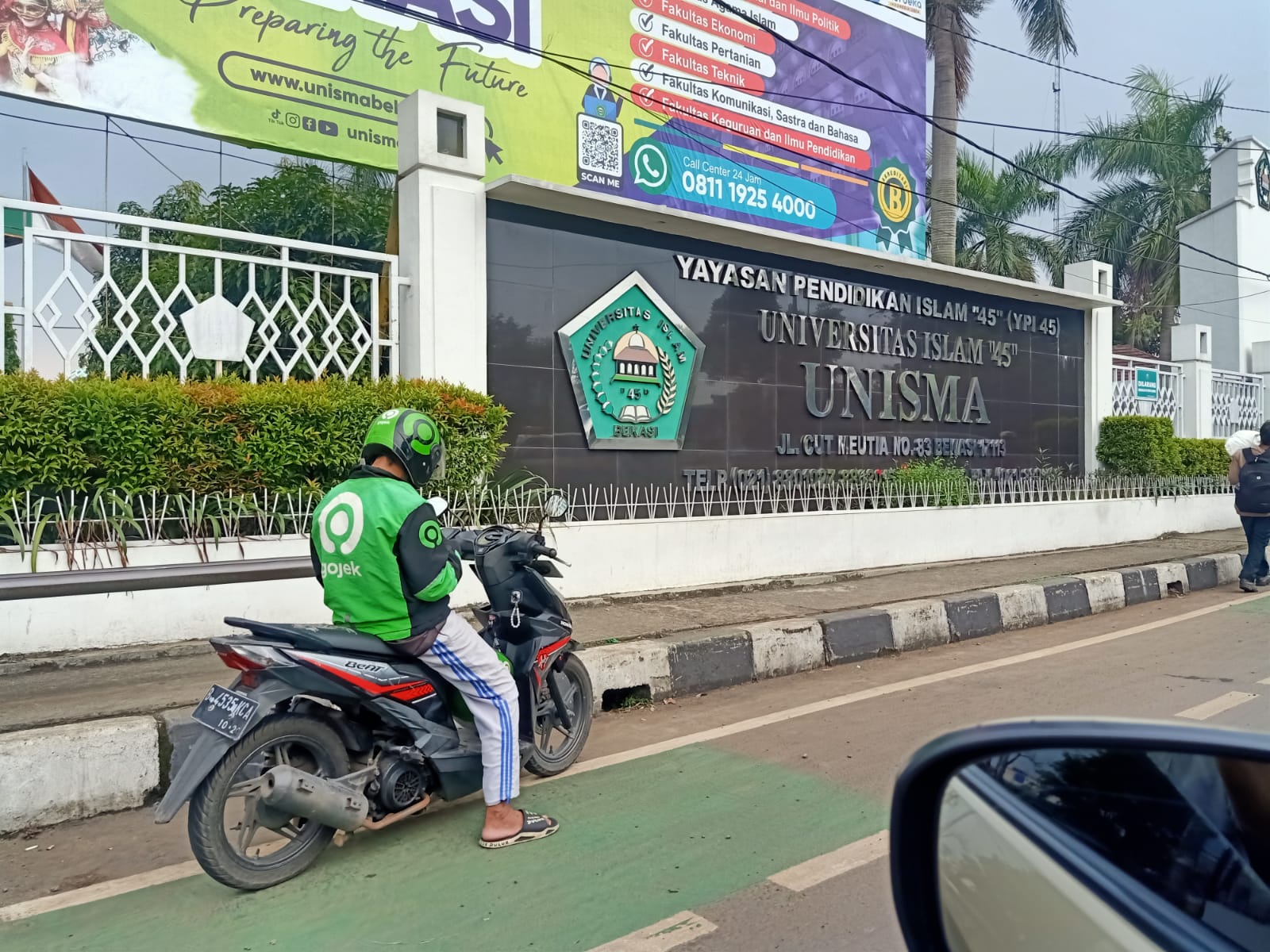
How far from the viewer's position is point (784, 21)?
630 inches

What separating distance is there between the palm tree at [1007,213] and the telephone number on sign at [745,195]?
945 cm

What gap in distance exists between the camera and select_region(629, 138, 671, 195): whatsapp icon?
1426 centimetres

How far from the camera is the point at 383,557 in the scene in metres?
3.01

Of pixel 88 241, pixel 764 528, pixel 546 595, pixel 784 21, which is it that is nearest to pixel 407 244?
pixel 88 241

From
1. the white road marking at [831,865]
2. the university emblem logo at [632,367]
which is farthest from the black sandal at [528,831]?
the university emblem logo at [632,367]

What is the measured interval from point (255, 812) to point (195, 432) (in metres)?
3.36

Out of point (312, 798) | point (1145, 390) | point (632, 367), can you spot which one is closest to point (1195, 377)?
point (1145, 390)

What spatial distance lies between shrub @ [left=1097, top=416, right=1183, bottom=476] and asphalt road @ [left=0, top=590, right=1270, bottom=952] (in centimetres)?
875

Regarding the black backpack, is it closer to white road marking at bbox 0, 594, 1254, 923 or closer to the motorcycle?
white road marking at bbox 0, 594, 1254, 923

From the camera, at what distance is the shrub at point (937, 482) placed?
980 cm

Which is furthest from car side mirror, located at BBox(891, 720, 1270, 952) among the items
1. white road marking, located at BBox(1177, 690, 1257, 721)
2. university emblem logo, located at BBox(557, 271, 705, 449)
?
university emblem logo, located at BBox(557, 271, 705, 449)

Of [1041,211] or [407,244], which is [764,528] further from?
[1041,211]

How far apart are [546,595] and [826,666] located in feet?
9.68

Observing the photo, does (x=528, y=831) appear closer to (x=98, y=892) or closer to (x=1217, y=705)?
(x=98, y=892)
